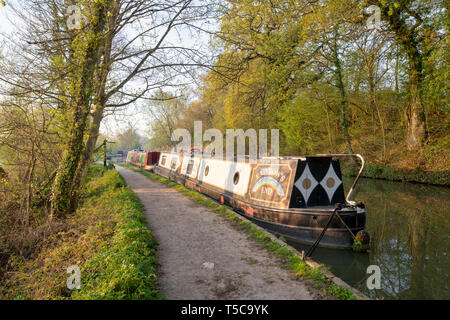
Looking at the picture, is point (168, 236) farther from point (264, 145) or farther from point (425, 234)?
point (264, 145)

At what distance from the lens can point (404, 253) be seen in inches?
213

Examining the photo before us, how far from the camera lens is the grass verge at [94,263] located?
307cm

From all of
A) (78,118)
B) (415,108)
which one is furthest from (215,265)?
(415,108)

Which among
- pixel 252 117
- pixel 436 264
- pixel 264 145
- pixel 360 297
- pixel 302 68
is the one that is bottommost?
pixel 436 264

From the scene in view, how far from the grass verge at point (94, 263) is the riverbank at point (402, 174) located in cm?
1293

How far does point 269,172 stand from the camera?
6.78 m

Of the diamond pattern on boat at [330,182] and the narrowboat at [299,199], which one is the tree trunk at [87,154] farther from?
the diamond pattern on boat at [330,182]

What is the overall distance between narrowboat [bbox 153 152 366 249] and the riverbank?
27.8 ft

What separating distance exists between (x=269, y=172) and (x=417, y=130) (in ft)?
34.1

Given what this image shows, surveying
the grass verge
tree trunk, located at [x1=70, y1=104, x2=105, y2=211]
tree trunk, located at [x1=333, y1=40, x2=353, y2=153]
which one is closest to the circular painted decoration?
the grass verge

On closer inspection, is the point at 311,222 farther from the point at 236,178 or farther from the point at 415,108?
the point at 415,108

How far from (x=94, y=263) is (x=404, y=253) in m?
5.94

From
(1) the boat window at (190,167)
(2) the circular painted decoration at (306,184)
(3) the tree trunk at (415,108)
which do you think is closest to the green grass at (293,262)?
(2) the circular painted decoration at (306,184)

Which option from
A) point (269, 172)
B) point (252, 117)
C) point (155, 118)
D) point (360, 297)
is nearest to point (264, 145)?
point (252, 117)
